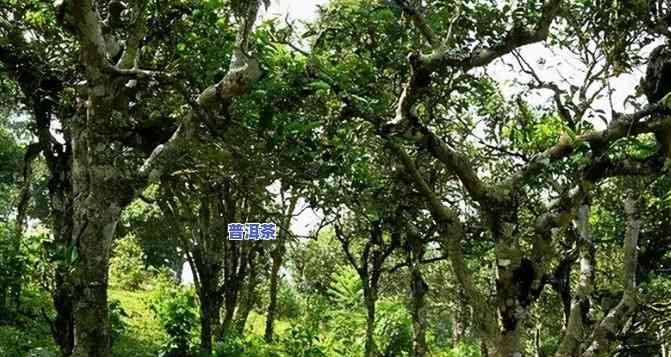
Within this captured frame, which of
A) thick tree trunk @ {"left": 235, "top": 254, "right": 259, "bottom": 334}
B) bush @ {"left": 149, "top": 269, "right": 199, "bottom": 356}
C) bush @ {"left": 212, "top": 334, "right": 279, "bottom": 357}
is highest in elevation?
thick tree trunk @ {"left": 235, "top": 254, "right": 259, "bottom": 334}

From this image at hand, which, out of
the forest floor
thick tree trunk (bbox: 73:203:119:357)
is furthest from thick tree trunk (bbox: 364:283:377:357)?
thick tree trunk (bbox: 73:203:119:357)

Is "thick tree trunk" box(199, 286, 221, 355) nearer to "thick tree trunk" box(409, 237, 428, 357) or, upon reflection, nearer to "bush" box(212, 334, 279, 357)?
"bush" box(212, 334, 279, 357)

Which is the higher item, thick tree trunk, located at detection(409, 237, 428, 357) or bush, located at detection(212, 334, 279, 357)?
thick tree trunk, located at detection(409, 237, 428, 357)

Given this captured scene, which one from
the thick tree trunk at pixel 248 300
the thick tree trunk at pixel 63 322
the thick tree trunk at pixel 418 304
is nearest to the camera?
the thick tree trunk at pixel 63 322

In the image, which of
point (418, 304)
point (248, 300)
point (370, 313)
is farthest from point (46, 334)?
point (418, 304)

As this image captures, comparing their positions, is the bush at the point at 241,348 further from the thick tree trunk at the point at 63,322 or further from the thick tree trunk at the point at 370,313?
the thick tree trunk at the point at 63,322

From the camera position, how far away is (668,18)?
27.9 ft

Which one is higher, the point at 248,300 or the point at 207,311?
the point at 248,300

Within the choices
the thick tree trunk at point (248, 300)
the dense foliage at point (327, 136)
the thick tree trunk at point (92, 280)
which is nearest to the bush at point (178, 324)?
the dense foliage at point (327, 136)

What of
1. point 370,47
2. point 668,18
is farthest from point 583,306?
point 370,47

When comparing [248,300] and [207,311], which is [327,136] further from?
[248,300]

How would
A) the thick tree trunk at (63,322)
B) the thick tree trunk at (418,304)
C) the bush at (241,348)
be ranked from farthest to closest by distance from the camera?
the thick tree trunk at (418,304) < the bush at (241,348) < the thick tree trunk at (63,322)

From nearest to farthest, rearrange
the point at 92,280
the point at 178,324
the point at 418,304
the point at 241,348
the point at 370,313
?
the point at 92,280 → the point at 241,348 → the point at 178,324 → the point at 418,304 → the point at 370,313

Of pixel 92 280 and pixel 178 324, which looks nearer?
pixel 92 280
